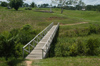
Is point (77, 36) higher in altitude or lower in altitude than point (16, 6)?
lower

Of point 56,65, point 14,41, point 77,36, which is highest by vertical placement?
point 14,41

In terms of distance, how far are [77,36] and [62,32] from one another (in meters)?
2.95

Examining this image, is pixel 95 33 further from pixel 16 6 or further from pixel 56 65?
pixel 16 6

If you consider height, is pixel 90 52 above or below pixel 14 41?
below

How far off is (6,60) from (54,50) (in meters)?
7.16

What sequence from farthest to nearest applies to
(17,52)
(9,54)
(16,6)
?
(16,6), (17,52), (9,54)

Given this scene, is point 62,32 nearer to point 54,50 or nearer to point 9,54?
point 54,50

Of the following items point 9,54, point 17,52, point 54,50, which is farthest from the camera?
point 54,50

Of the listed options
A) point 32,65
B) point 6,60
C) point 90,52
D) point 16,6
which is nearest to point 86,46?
point 90,52

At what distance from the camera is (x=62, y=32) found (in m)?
24.2

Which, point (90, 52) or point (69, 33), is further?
point (69, 33)

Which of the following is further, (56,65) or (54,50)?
(54,50)

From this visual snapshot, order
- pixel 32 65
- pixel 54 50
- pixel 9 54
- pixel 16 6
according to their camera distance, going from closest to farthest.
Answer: pixel 32 65 → pixel 9 54 → pixel 54 50 → pixel 16 6

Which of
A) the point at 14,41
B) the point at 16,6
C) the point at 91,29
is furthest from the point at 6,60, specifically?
the point at 16,6
